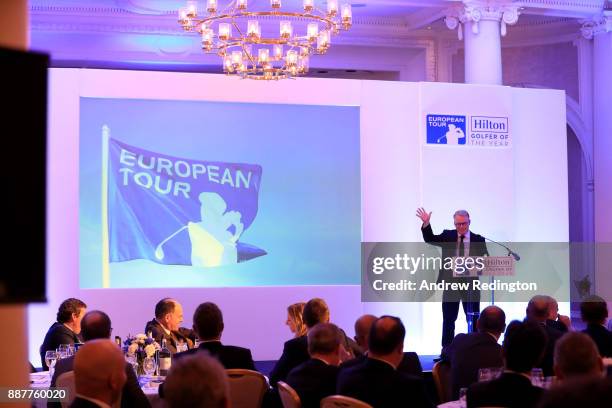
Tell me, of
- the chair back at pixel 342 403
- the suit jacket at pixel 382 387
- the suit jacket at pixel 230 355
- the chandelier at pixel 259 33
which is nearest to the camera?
the chair back at pixel 342 403

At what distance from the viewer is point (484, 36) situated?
37.9 ft

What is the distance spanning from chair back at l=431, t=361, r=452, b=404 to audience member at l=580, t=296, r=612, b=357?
0.94 meters

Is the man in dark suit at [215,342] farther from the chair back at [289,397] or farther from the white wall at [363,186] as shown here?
the white wall at [363,186]

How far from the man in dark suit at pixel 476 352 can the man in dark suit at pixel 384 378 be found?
1314 millimetres

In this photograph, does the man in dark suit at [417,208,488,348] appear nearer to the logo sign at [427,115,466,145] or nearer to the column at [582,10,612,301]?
the logo sign at [427,115,466,145]

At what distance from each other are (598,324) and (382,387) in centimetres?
245

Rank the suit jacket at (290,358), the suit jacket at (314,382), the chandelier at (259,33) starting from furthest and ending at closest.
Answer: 1. the chandelier at (259,33)
2. the suit jacket at (290,358)
3. the suit jacket at (314,382)

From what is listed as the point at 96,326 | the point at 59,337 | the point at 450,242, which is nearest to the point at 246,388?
the point at 96,326

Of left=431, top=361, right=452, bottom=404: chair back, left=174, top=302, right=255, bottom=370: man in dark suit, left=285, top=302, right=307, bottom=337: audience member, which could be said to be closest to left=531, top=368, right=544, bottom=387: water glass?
left=431, top=361, right=452, bottom=404: chair back

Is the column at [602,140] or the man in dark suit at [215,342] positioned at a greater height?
the column at [602,140]

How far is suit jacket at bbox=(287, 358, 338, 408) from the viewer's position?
4.50 metres

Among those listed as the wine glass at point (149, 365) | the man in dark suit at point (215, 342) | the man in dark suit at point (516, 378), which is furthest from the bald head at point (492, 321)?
the wine glass at point (149, 365)

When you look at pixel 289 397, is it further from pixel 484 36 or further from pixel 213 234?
pixel 484 36

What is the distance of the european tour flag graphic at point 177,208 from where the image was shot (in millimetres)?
9719
